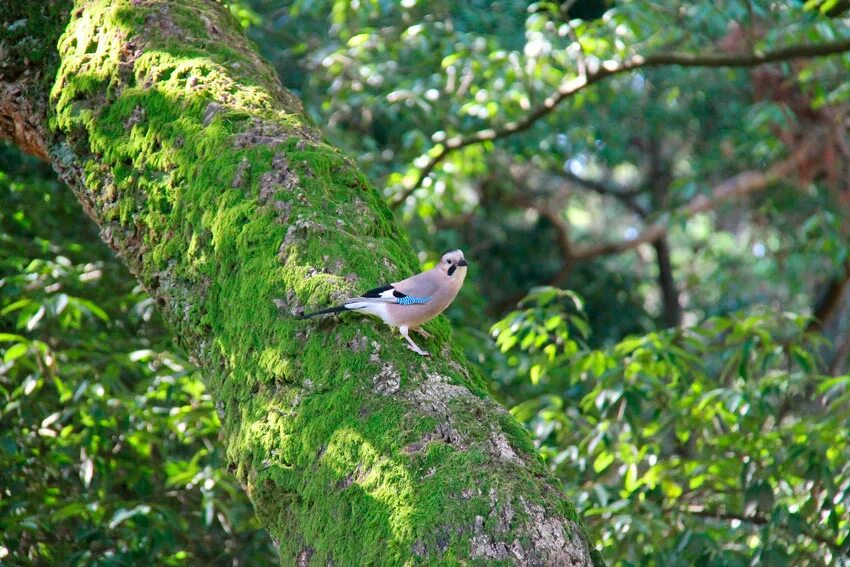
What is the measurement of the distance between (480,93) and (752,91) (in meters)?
4.50

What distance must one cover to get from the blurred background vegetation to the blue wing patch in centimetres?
178

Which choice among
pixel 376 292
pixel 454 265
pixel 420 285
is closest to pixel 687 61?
pixel 454 265

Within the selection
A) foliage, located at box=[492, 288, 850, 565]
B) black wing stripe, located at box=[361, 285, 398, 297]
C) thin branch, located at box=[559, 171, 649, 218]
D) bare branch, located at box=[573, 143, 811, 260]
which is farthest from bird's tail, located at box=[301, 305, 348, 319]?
thin branch, located at box=[559, 171, 649, 218]

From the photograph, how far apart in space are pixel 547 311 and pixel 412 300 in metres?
2.39

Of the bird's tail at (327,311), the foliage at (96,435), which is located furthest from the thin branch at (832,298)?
the bird's tail at (327,311)

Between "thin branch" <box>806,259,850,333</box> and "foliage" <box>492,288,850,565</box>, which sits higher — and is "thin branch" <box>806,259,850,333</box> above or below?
below

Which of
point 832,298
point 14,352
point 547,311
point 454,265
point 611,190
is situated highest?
point 454,265

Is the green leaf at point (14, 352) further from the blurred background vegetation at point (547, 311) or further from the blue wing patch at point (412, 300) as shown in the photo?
the blue wing patch at point (412, 300)

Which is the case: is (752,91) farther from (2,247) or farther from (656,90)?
(2,247)

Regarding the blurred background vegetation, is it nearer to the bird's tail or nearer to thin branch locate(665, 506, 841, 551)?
thin branch locate(665, 506, 841, 551)

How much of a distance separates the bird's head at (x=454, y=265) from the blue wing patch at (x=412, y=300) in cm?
22

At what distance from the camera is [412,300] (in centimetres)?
262

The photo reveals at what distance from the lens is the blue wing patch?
2.55 meters

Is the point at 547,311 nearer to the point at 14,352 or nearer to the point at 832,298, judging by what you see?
the point at 14,352
